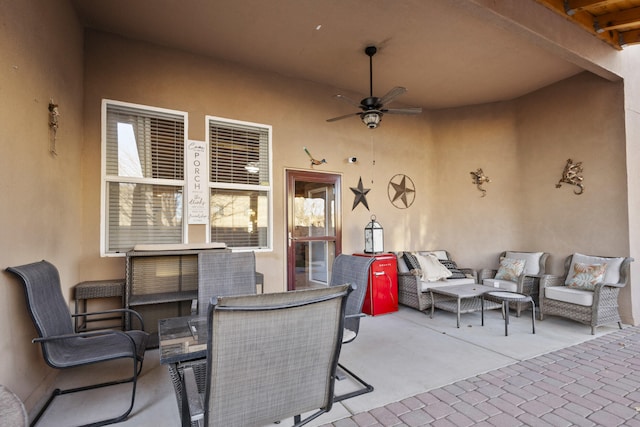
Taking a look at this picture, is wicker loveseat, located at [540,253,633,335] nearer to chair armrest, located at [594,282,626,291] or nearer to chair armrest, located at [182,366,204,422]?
chair armrest, located at [594,282,626,291]

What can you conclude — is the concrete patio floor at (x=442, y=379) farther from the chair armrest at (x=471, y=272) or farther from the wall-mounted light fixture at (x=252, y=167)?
the wall-mounted light fixture at (x=252, y=167)

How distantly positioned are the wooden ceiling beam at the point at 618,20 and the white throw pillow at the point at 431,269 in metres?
3.72

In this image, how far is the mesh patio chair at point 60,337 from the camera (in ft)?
7.14

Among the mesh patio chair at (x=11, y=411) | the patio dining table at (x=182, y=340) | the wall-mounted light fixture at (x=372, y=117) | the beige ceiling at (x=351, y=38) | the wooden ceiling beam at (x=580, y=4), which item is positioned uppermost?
the wooden ceiling beam at (x=580, y=4)

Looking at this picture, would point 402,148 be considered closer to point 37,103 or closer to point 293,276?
point 293,276

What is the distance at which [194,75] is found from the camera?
438 cm

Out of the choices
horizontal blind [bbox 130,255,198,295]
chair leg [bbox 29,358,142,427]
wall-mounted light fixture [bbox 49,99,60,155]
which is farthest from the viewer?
horizontal blind [bbox 130,255,198,295]

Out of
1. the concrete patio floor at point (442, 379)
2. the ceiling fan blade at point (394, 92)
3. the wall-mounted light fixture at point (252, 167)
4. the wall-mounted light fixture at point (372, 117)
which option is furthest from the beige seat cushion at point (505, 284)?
the wall-mounted light fixture at point (252, 167)

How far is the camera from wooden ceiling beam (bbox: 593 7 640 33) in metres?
3.92

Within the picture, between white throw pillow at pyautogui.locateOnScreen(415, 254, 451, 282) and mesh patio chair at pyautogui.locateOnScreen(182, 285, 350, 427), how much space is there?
12.8 feet

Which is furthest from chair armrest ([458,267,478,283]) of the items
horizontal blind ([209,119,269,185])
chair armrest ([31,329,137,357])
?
chair armrest ([31,329,137,357])

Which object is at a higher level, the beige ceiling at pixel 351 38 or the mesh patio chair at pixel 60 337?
the beige ceiling at pixel 351 38

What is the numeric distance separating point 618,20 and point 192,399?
5.87m

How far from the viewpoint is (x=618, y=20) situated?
158 inches
